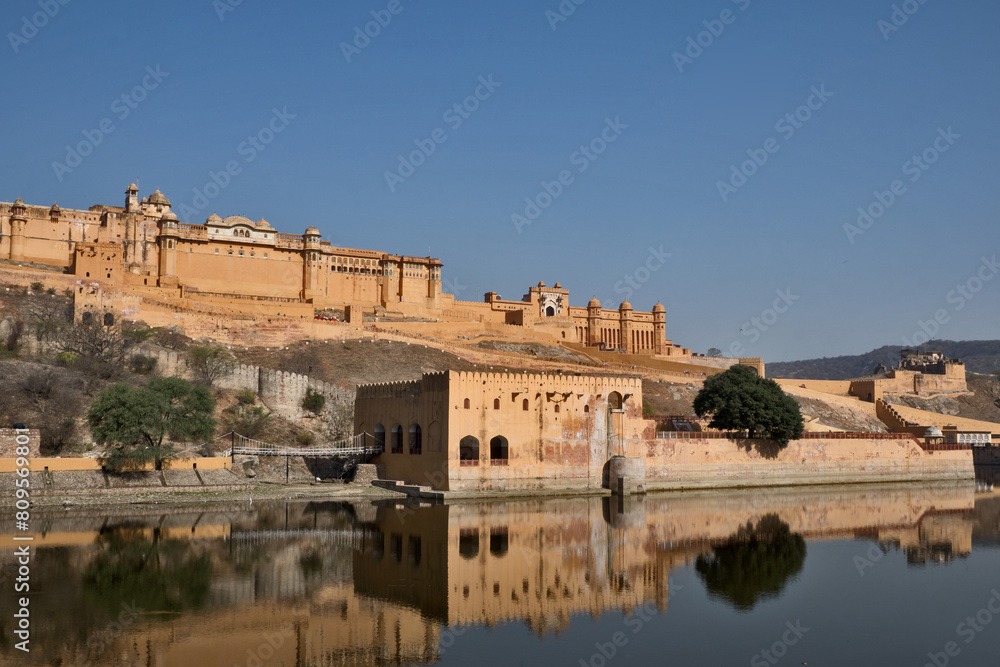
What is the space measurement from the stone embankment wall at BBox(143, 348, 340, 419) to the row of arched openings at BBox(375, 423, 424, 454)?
5850mm

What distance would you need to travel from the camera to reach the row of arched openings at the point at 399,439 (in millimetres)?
30781

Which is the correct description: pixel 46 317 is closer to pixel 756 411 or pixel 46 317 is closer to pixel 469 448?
pixel 469 448

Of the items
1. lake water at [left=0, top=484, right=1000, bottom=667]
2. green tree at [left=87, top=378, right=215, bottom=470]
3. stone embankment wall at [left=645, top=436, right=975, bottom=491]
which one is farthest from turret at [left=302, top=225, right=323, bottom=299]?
lake water at [left=0, top=484, right=1000, bottom=667]

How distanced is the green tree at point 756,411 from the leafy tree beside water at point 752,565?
11.1 metres

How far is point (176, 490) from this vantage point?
26.9 metres

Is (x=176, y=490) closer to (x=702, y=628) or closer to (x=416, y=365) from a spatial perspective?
(x=702, y=628)

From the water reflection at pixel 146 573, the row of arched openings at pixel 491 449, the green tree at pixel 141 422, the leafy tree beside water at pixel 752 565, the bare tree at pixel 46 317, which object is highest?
the bare tree at pixel 46 317

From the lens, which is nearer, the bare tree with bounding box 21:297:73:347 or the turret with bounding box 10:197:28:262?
the bare tree with bounding box 21:297:73:347

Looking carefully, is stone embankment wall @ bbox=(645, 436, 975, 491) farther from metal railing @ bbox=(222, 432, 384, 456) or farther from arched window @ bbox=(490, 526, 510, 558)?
arched window @ bbox=(490, 526, 510, 558)

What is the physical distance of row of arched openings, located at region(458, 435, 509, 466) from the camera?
2947 cm

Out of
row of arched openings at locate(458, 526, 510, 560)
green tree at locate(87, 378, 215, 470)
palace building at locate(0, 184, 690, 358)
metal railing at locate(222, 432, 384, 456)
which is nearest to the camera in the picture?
row of arched openings at locate(458, 526, 510, 560)

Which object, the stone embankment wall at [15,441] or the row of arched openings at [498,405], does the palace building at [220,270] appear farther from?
the row of arched openings at [498,405]

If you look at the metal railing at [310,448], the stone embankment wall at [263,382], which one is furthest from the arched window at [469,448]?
the stone embankment wall at [263,382]

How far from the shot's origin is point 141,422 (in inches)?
1070
